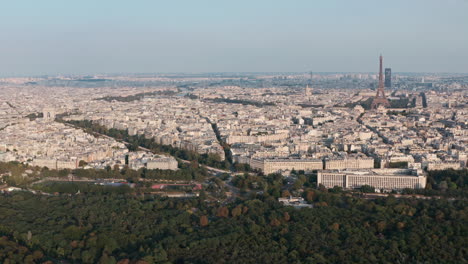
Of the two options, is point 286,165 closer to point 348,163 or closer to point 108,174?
point 348,163

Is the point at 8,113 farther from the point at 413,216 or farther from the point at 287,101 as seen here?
the point at 413,216

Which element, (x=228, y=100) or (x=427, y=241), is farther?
(x=228, y=100)

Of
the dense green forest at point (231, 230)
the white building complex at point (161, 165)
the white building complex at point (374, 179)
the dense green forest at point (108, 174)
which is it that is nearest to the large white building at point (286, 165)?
the white building complex at point (374, 179)

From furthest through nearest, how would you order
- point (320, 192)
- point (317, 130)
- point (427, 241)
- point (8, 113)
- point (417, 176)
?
point (8, 113) < point (317, 130) < point (417, 176) < point (320, 192) < point (427, 241)

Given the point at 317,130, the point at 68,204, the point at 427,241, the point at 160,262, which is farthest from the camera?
the point at 317,130

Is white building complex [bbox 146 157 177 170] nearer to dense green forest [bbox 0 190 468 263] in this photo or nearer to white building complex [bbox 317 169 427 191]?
dense green forest [bbox 0 190 468 263]

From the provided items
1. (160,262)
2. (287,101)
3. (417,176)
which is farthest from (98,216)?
(287,101)
